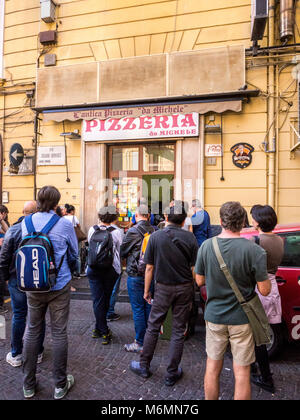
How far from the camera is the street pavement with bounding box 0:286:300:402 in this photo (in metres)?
2.77

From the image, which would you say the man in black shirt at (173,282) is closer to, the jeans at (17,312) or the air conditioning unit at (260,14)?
the jeans at (17,312)

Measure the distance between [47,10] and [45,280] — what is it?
8864 millimetres

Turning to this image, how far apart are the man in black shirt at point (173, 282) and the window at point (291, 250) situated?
125cm

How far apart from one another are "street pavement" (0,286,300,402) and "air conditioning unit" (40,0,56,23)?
8630 mm

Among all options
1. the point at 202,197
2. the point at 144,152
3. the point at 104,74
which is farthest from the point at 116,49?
the point at 202,197

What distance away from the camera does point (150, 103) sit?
24.9 feet

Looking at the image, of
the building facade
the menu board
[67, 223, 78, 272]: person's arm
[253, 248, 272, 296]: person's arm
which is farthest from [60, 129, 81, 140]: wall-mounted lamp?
[253, 248, 272, 296]: person's arm

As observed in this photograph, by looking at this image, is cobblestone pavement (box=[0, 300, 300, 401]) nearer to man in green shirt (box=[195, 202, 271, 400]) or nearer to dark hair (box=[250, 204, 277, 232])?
man in green shirt (box=[195, 202, 271, 400])

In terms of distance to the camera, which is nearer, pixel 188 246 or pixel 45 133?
pixel 188 246

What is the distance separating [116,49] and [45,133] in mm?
3140

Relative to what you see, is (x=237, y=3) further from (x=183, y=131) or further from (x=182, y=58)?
(x=183, y=131)

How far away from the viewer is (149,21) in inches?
310

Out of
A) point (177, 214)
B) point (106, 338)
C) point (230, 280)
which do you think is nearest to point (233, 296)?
point (230, 280)

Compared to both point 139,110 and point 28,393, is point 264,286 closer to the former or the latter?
point 28,393
